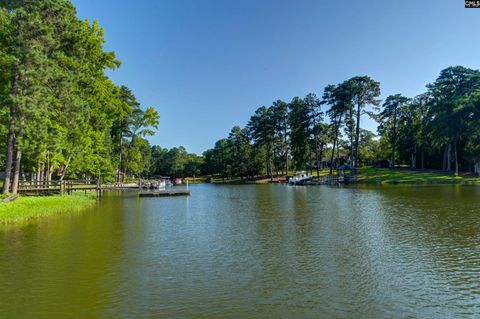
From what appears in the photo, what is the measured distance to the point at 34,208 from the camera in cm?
2459

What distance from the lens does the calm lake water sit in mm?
8508

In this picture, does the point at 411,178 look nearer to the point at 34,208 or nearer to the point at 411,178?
the point at 411,178

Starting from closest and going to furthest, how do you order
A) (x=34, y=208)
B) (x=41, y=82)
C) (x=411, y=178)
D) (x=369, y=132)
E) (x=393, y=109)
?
(x=34, y=208), (x=41, y=82), (x=411, y=178), (x=393, y=109), (x=369, y=132)

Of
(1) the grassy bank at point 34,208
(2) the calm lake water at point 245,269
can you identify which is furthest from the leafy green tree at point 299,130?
(2) the calm lake water at point 245,269

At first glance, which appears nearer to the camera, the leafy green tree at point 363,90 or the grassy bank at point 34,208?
the grassy bank at point 34,208

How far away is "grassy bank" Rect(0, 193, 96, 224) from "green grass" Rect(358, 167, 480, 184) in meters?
48.8

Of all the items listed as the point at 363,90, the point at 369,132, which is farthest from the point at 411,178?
the point at 369,132

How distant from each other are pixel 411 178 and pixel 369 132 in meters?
44.8

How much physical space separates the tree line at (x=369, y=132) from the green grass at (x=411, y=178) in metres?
5.18

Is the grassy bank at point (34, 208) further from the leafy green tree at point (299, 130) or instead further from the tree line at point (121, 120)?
the leafy green tree at point (299, 130)

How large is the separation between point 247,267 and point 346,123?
67.5 m

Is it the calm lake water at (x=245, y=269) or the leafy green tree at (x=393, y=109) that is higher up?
the leafy green tree at (x=393, y=109)

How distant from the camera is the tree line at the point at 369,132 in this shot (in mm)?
62031

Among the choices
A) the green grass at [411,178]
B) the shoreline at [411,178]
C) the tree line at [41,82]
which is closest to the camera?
the tree line at [41,82]
